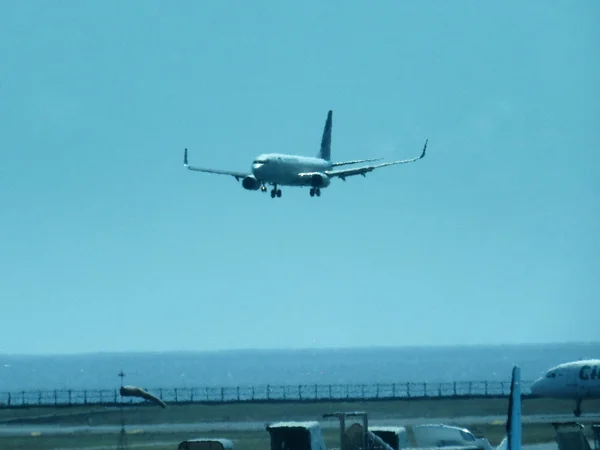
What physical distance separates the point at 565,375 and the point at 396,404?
47.1 ft

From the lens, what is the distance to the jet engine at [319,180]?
91.4m

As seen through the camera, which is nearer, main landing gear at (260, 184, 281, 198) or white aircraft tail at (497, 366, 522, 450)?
white aircraft tail at (497, 366, 522, 450)

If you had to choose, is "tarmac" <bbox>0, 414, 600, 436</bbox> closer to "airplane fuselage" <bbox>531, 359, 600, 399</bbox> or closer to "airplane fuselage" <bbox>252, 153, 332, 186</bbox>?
"airplane fuselage" <bbox>531, 359, 600, 399</bbox>

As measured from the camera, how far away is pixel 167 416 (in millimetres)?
81312

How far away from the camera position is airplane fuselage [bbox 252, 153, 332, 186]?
90.1 metres

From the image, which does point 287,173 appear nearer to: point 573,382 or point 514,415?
point 573,382

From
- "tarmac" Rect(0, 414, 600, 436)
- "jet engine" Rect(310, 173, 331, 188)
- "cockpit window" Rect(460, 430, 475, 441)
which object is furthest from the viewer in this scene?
"jet engine" Rect(310, 173, 331, 188)

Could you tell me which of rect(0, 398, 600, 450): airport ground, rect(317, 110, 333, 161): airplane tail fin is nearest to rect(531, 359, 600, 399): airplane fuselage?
rect(0, 398, 600, 450): airport ground

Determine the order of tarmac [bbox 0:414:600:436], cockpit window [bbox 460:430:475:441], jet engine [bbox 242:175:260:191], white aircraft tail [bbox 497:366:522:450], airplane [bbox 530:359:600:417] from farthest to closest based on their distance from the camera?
jet engine [bbox 242:175:260:191] < airplane [bbox 530:359:600:417] < tarmac [bbox 0:414:600:436] < cockpit window [bbox 460:430:475:441] < white aircraft tail [bbox 497:366:522:450]

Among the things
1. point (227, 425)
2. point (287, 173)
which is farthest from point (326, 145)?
point (227, 425)

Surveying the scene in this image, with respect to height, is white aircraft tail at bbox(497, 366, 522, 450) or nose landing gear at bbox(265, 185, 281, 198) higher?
nose landing gear at bbox(265, 185, 281, 198)

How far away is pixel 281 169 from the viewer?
91750 mm

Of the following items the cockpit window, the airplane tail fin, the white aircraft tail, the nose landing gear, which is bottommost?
the cockpit window

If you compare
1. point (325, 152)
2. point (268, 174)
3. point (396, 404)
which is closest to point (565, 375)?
point (396, 404)
